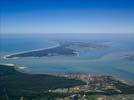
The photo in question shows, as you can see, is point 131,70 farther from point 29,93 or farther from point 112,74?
point 29,93

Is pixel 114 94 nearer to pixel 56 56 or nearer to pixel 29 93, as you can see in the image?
pixel 29 93

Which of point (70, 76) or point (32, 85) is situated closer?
point (32, 85)

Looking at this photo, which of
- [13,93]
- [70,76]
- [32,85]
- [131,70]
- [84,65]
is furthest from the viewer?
[84,65]

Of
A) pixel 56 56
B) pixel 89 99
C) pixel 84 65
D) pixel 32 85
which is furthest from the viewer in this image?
pixel 56 56

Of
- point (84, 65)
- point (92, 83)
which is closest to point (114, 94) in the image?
point (92, 83)

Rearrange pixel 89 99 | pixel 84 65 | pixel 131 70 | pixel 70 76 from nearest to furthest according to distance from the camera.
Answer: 1. pixel 89 99
2. pixel 70 76
3. pixel 131 70
4. pixel 84 65

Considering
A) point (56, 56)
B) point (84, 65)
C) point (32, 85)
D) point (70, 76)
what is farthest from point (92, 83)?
point (56, 56)

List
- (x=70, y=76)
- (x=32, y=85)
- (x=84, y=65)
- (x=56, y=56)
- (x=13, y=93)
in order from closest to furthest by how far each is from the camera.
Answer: (x=13, y=93)
(x=32, y=85)
(x=70, y=76)
(x=84, y=65)
(x=56, y=56)

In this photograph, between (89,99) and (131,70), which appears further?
(131,70)
